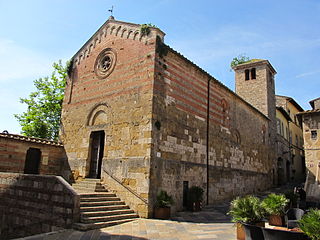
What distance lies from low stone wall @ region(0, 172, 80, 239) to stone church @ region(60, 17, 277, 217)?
2.62 meters

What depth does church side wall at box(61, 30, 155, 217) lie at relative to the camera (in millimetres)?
9867

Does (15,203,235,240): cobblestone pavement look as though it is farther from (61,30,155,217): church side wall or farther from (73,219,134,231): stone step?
(61,30,155,217): church side wall

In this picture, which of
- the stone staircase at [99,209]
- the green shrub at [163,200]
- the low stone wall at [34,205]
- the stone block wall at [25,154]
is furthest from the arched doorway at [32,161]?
the green shrub at [163,200]

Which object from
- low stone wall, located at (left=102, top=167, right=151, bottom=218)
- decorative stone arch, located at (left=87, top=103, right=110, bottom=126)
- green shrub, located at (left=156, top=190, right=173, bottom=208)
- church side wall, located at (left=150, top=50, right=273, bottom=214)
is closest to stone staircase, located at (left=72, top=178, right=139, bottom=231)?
low stone wall, located at (left=102, top=167, right=151, bottom=218)

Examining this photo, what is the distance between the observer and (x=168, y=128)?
10727mm

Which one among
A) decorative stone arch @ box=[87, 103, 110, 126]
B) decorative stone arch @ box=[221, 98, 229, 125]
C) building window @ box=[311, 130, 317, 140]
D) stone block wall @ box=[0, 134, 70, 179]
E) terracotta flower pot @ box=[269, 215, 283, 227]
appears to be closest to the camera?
terracotta flower pot @ box=[269, 215, 283, 227]

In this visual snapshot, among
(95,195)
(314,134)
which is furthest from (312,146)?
(95,195)

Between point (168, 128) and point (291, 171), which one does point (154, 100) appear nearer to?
point (168, 128)

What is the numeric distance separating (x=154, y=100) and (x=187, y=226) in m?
4.89

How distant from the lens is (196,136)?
12375 millimetres

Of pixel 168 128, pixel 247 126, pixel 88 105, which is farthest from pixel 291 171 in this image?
pixel 88 105

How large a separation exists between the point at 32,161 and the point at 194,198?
26.5 feet

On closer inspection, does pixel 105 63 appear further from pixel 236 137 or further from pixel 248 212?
pixel 248 212

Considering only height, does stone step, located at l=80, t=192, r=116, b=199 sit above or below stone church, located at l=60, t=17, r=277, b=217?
below
